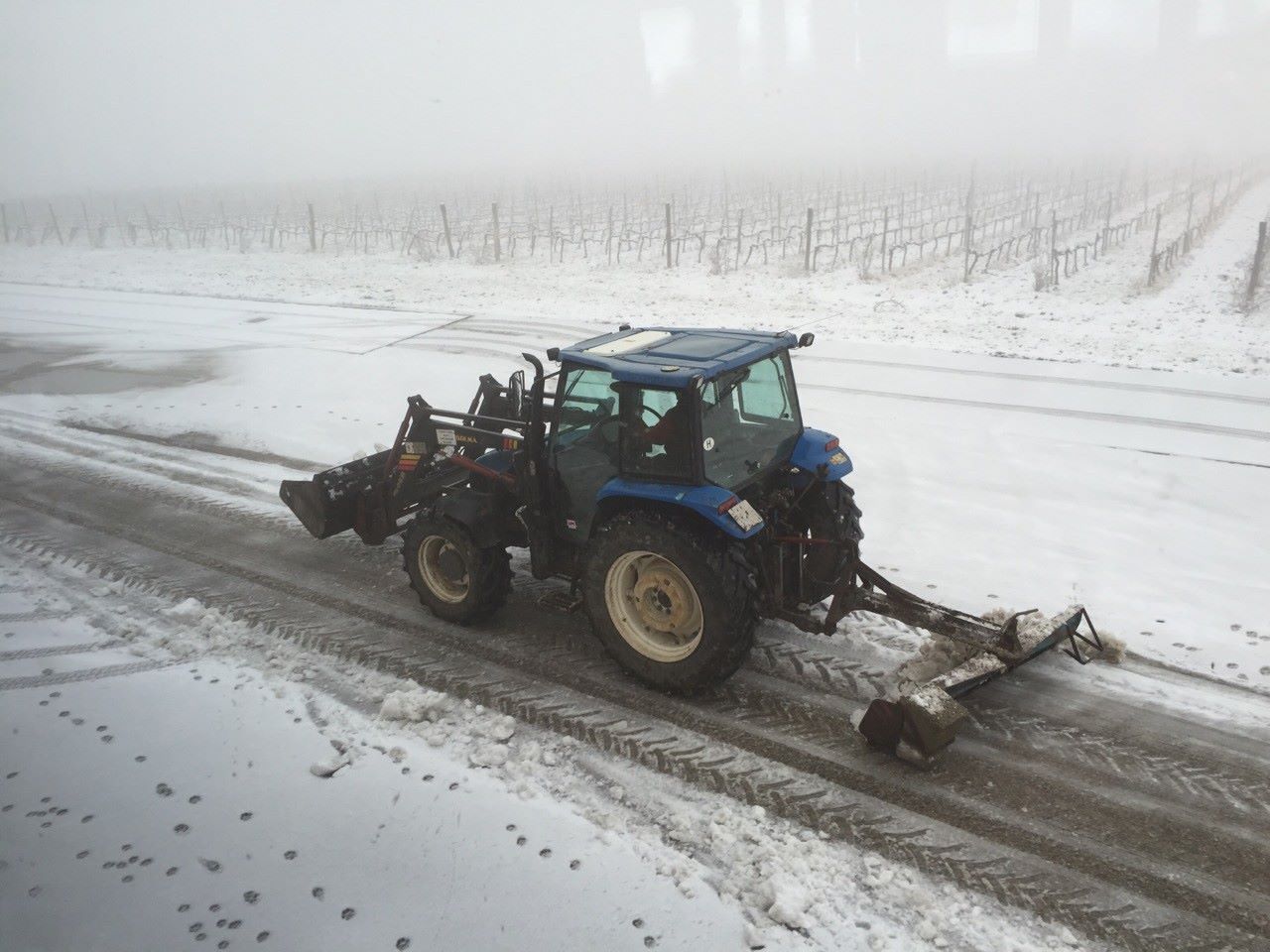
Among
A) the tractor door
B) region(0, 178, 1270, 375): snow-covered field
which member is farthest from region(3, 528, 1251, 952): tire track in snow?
region(0, 178, 1270, 375): snow-covered field

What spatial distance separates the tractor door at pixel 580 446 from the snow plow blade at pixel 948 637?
162cm

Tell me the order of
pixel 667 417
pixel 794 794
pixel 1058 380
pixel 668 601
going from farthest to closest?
pixel 1058 380 → pixel 668 601 → pixel 667 417 → pixel 794 794

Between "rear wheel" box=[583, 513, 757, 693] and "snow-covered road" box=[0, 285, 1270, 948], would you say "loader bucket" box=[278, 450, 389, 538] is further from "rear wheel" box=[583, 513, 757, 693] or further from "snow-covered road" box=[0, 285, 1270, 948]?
"rear wheel" box=[583, 513, 757, 693]

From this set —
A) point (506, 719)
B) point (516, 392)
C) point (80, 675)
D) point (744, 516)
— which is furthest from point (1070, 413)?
point (80, 675)

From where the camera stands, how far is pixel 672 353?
16.6 feet

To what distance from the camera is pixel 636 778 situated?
172 inches

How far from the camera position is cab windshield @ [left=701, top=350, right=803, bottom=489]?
4844mm

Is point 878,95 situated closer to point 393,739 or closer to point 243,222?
point 243,222

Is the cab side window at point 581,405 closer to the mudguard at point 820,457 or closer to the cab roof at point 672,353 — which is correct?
the cab roof at point 672,353

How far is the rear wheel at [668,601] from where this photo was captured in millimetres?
4586

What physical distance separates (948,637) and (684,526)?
1.75m

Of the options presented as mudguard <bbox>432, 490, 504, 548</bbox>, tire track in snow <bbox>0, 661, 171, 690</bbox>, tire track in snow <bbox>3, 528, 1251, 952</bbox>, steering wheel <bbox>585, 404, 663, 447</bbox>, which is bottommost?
tire track in snow <bbox>0, 661, 171, 690</bbox>

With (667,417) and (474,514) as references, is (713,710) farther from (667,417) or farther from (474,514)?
(474,514)

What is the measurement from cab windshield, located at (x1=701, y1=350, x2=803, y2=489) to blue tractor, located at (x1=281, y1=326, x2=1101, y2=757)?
0.01 meters
